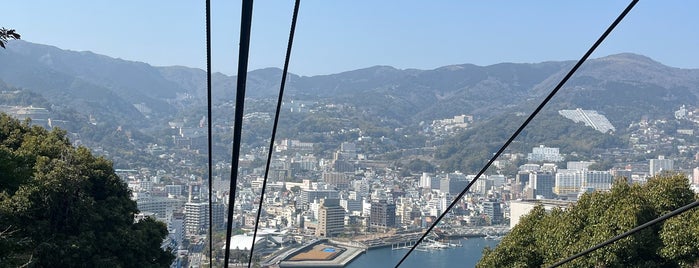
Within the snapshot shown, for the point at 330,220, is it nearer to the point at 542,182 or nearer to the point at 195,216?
the point at 195,216

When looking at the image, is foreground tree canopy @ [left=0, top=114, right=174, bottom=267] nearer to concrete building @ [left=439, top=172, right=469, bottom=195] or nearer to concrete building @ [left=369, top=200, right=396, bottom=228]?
concrete building @ [left=369, top=200, right=396, bottom=228]

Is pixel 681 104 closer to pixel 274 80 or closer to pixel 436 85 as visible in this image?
pixel 436 85

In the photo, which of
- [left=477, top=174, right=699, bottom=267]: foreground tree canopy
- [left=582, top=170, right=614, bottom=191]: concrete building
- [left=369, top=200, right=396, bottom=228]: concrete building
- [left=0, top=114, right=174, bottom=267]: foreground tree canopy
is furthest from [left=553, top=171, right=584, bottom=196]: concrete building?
[left=0, top=114, right=174, bottom=267]: foreground tree canopy

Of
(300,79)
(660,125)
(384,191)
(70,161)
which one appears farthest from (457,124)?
(70,161)

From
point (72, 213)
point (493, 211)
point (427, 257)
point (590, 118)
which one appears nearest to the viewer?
point (72, 213)

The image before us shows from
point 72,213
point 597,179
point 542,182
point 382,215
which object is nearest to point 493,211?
point 382,215

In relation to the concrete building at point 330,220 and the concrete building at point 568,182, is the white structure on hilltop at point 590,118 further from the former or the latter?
the concrete building at point 330,220
